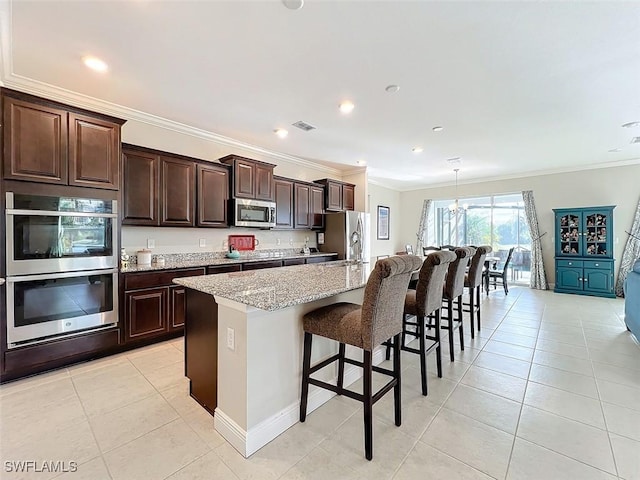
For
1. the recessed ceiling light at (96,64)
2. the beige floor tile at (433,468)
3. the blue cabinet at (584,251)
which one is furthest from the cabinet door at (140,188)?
the blue cabinet at (584,251)

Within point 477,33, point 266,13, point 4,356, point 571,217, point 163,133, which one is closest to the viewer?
point 266,13

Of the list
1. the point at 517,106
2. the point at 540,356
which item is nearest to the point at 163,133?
the point at 517,106

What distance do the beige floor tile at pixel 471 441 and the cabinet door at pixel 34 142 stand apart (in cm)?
353

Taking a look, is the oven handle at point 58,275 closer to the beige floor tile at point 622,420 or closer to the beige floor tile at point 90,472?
the beige floor tile at point 90,472

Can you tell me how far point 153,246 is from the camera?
12.1 feet

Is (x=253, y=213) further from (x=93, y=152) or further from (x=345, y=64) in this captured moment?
(x=345, y=64)

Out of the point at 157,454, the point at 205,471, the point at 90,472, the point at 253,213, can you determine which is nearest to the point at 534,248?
the point at 253,213

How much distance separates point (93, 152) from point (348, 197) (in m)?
4.36

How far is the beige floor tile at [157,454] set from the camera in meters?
1.50

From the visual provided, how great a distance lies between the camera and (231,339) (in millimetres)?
1702

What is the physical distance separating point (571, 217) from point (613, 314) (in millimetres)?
2359

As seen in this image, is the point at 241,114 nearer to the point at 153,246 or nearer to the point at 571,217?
the point at 153,246

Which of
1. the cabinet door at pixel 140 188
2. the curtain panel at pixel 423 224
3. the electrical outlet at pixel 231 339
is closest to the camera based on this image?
the electrical outlet at pixel 231 339

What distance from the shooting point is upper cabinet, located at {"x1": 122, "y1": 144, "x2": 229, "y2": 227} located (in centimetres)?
323
